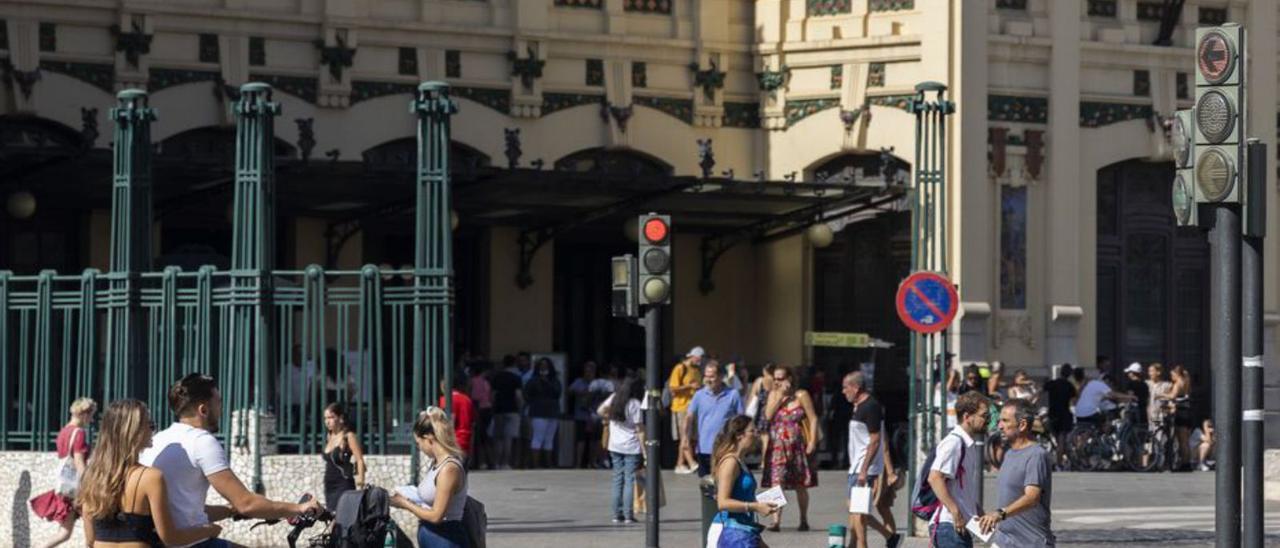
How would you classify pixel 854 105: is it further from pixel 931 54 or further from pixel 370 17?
pixel 370 17

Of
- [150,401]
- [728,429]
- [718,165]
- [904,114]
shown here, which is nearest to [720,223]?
[718,165]

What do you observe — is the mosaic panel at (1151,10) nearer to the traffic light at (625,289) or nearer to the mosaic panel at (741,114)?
the mosaic panel at (741,114)

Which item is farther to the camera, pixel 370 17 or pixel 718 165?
pixel 718 165

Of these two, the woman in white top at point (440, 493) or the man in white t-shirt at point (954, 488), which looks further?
the man in white t-shirt at point (954, 488)

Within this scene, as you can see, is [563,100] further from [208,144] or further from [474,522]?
[474,522]

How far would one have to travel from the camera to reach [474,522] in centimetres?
1407

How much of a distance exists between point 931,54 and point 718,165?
356 cm

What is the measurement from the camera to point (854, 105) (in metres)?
33.5

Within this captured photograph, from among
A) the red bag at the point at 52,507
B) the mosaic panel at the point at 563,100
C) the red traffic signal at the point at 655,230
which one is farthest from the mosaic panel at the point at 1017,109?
the red bag at the point at 52,507

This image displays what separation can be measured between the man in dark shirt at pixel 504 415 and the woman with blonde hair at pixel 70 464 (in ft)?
37.5

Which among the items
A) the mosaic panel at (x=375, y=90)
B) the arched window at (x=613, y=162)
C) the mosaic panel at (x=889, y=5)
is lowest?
the arched window at (x=613, y=162)

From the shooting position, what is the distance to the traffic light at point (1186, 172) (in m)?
12.5

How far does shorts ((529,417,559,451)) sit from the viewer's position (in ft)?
103

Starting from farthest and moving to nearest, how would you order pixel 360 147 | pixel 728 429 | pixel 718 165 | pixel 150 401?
pixel 718 165 < pixel 360 147 < pixel 150 401 < pixel 728 429
